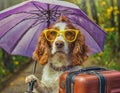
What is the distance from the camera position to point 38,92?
620 cm

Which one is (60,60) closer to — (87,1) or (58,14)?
(58,14)

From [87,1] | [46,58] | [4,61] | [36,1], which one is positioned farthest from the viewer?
[87,1]

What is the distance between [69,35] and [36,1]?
21.3 inches

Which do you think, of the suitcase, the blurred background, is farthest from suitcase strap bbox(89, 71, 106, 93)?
the blurred background

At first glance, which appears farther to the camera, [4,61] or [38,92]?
[4,61]

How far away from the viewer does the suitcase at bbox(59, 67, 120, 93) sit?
5316mm

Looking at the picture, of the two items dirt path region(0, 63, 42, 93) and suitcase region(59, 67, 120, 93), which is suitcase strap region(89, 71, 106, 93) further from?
dirt path region(0, 63, 42, 93)

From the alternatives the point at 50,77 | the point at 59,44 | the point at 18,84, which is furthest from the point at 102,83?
the point at 18,84

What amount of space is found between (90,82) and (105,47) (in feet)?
29.6

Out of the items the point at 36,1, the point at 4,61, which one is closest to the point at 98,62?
the point at 4,61

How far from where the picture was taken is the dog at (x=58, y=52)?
608 cm

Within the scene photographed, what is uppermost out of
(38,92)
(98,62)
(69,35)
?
(69,35)

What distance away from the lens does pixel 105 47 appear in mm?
14305

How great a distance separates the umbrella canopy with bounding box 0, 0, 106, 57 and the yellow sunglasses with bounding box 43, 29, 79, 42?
21 centimetres
